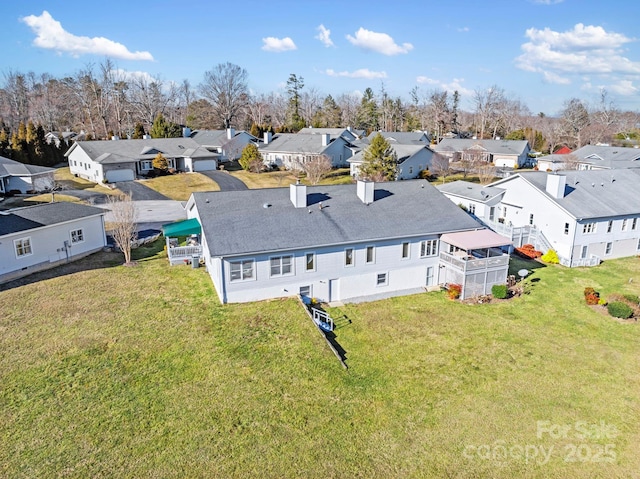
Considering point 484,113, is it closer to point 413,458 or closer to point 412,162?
point 412,162

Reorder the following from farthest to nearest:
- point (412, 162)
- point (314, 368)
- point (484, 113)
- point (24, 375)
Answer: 1. point (484, 113)
2. point (412, 162)
3. point (314, 368)
4. point (24, 375)

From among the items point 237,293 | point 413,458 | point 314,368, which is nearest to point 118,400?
point 314,368

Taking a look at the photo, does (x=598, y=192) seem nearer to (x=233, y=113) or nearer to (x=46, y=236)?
(x=46, y=236)

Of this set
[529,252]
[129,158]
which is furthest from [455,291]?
[129,158]

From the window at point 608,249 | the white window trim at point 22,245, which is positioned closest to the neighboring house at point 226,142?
the white window trim at point 22,245

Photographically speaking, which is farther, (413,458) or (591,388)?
(591,388)

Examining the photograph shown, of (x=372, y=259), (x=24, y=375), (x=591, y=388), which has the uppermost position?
(x=372, y=259)

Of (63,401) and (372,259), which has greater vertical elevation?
(372,259)

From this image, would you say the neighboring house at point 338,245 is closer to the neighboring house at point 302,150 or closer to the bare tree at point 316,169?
the bare tree at point 316,169
